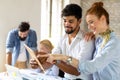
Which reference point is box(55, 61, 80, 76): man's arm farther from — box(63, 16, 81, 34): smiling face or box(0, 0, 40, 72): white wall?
Answer: box(0, 0, 40, 72): white wall

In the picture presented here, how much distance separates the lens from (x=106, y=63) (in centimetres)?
143

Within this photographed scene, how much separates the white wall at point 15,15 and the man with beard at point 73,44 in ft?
7.97

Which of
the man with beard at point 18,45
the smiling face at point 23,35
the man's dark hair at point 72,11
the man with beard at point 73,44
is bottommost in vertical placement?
the man with beard at point 18,45

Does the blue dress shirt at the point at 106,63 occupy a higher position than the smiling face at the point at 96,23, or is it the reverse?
the smiling face at the point at 96,23

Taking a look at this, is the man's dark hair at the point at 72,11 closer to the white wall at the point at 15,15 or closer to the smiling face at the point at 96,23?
the smiling face at the point at 96,23

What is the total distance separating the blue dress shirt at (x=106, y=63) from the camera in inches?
55.4

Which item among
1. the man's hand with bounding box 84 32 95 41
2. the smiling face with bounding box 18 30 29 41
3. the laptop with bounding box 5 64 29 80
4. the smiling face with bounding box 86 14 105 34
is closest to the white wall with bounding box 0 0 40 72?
the smiling face with bounding box 18 30 29 41

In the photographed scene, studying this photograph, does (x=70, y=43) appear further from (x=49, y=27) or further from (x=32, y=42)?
(x=49, y=27)

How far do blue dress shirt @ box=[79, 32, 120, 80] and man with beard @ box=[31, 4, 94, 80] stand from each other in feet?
0.39

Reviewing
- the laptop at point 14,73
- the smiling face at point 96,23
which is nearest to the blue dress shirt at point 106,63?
the smiling face at point 96,23

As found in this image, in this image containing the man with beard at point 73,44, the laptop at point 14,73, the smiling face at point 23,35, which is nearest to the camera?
the man with beard at point 73,44

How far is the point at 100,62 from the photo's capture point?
1.41 meters

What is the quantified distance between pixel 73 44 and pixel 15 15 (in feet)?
8.57

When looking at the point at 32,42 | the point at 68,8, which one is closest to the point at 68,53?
the point at 68,8
